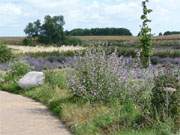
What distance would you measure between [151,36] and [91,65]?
27.4ft

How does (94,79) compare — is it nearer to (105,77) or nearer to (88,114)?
(105,77)

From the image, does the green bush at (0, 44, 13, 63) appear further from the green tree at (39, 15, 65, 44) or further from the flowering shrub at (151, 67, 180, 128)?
the green tree at (39, 15, 65, 44)

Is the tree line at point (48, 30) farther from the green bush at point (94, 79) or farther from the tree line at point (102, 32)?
the green bush at point (94, 79)

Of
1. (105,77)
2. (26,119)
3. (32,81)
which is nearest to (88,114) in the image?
(26,119)

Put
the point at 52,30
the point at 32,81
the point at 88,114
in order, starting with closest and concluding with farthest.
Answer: the point at 88,114, the point at 32,81, the point at 52,30

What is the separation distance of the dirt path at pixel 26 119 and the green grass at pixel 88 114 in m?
0.24

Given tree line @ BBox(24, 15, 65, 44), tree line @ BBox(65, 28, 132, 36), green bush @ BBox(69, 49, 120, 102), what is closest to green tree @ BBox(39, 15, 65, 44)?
tree line @ BBox(24, 15, 65, 44)

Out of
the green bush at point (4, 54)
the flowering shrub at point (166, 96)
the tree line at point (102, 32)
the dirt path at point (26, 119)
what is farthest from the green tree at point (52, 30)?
the flowering shrub at point (166, 96)

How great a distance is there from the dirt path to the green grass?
24 centimetres

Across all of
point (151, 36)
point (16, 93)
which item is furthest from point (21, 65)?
point (151, 36)

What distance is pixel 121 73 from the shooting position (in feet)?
49.5

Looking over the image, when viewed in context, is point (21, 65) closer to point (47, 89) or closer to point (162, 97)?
point (47, 89)

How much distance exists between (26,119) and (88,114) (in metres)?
1.48

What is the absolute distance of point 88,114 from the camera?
13.2 meters
